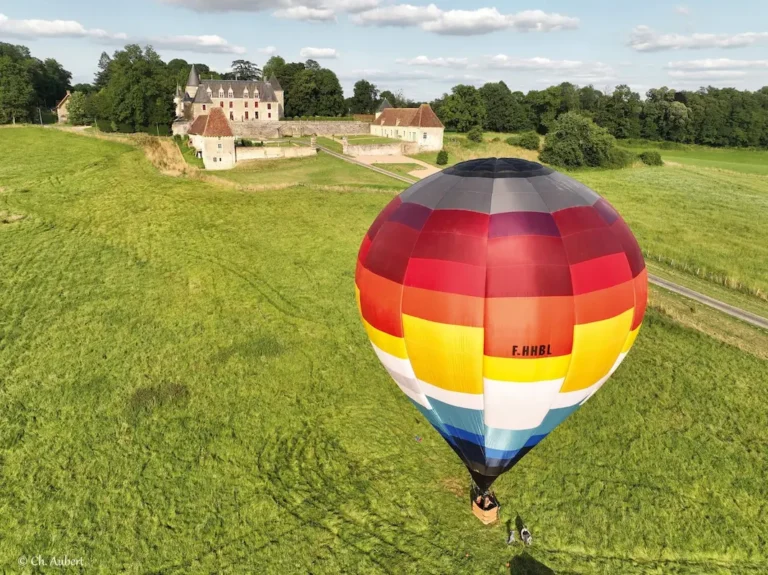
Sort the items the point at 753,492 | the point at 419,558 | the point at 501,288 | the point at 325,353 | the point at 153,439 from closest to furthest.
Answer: the point at 501,288, the point at 419,558, the point at 753,492, the point at 153,439, the point at 325,353

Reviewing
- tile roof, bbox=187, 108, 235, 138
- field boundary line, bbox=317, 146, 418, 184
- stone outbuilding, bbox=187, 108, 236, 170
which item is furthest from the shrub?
tile roof, bbox=187, 108, 235, 138

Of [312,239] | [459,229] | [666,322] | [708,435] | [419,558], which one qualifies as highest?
[459,229]

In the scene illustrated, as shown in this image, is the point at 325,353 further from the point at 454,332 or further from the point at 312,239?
the point at 312,239

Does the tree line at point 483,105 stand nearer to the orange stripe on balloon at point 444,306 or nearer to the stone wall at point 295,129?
the stone wall at point 295,129

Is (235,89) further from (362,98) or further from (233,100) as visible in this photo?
(362,98)

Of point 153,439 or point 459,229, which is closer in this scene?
point 459,229

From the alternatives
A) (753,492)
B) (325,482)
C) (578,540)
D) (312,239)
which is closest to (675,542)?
(578,540)

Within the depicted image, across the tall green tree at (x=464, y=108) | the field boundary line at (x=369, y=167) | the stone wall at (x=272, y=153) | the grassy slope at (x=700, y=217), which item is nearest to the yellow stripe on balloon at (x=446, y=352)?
the grassy slope at (x=700, y=217)
